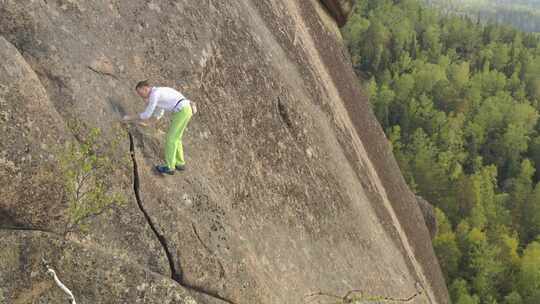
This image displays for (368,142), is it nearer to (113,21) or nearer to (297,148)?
(297,148)

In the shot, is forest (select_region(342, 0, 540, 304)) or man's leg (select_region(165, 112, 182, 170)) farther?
forest (select_region(342, 0, 540, 304))

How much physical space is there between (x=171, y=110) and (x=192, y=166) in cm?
120

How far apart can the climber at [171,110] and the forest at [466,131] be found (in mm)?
31268

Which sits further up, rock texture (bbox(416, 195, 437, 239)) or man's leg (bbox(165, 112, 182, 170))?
man's leg (bbox(165, 112, 182, 170))

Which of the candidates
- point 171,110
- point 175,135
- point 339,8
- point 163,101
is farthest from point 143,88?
point 339,8

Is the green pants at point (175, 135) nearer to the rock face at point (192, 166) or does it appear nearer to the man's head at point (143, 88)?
the rock face at point (192, 166)

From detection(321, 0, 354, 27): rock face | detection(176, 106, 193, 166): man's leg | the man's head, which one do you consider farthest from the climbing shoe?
detection(321, 0, 354, 27): rock face

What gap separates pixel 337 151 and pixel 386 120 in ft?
192

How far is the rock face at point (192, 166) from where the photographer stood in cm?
671

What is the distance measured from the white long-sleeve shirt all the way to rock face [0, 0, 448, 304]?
1.73ft

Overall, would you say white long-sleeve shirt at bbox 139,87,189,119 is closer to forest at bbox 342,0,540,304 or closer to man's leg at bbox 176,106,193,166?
man's leg at bbox 176,106,193,166

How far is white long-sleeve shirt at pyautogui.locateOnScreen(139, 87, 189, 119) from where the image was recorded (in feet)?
27.0

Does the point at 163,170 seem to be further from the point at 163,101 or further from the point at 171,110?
the point at 163,101

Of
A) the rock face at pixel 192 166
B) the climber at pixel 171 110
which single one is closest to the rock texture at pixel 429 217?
the rock face at pixel 192 166
